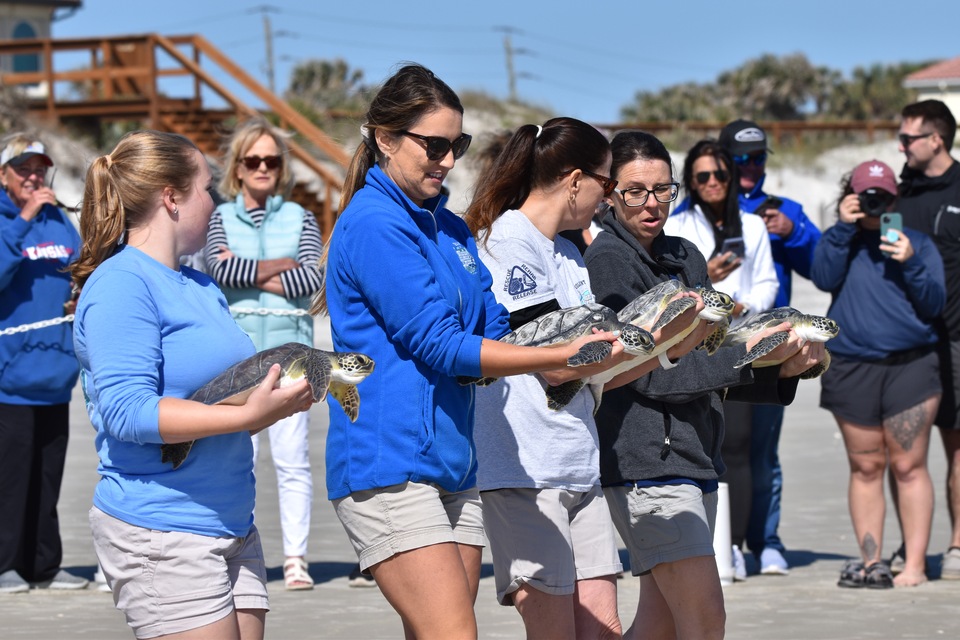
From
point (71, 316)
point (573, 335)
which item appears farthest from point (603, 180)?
point (71, 316)

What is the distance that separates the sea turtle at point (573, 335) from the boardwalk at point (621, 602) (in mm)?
2784

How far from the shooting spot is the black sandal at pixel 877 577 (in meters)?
7.45

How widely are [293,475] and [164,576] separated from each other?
164 inches

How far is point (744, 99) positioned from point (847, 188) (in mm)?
61057

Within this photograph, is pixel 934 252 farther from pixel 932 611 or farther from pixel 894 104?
pixel 894 104

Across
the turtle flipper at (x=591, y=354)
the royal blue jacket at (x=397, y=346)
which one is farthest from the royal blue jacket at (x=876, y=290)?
the royal blue jacket at (x=397, y=346)

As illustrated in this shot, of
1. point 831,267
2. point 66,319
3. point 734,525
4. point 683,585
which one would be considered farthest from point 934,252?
point 66,319

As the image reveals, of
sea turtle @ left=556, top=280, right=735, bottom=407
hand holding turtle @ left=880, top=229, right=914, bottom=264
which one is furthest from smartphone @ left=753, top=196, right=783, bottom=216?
sea turtle @ left=556, top=280, right=735, bottom=407

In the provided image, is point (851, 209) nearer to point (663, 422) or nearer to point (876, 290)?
point (876, 290)

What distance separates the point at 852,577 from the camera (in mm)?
7477

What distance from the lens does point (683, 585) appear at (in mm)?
4500

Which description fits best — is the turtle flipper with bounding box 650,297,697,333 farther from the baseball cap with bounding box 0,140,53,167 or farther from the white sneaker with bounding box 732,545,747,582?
the baseball cap with bounding box 0,140,53,167

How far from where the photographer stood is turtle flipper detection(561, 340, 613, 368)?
3.57 metres

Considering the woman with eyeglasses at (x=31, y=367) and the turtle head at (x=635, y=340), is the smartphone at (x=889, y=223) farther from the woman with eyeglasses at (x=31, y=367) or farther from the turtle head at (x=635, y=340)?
the woman with eyeglasses at (x=31, y=367)
